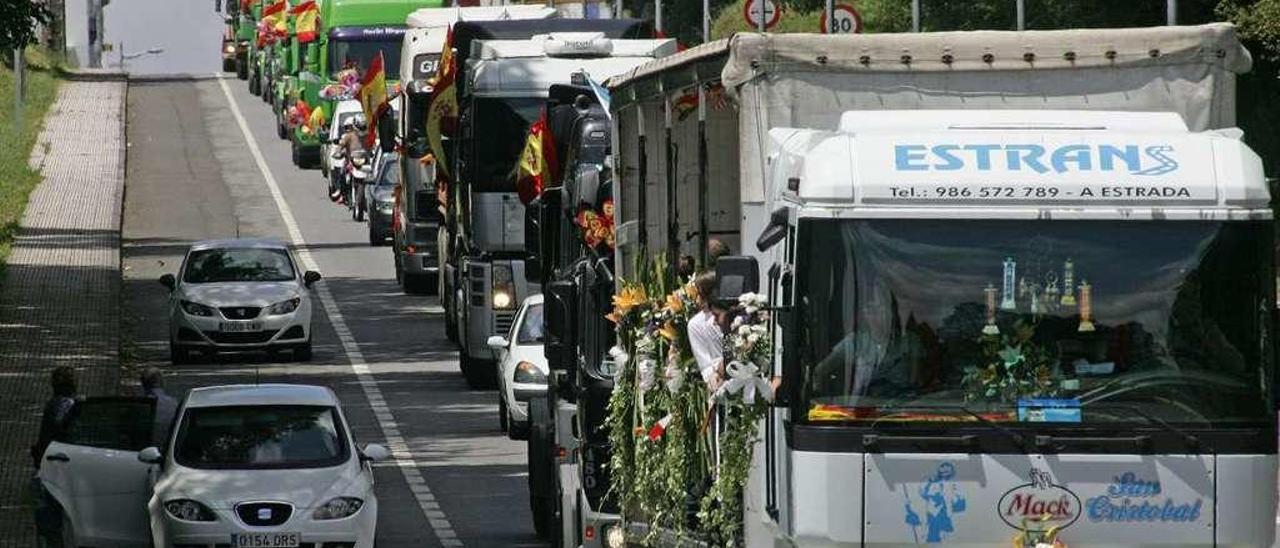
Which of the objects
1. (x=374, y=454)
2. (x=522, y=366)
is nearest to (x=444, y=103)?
(x=522, y=366)

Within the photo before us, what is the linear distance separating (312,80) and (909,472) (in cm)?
5251

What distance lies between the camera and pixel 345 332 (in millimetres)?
38844

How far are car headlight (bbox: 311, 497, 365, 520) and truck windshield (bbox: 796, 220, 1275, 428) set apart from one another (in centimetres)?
770

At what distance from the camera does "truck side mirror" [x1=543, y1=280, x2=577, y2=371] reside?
17141 millimetres

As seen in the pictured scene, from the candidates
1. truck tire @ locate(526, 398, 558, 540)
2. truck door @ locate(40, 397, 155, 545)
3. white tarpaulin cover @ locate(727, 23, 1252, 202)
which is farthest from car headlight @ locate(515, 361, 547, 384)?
white tarpaulin cover @ locate(727, 23, 1252, 202)

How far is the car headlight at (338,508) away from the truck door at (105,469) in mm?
1399

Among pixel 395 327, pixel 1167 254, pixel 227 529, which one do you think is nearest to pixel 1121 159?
pixel 1167 254

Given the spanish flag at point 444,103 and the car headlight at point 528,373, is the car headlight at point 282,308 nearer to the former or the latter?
the spanish flag at point 444,103

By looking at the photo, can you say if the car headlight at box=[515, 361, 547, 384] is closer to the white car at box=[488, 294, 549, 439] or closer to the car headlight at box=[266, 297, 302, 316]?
the white car at box=[488, 294, 549, 439]

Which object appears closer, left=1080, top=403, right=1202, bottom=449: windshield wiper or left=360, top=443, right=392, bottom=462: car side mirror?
left=1080, top=403, right=1202, bottom=449: windshield wiper

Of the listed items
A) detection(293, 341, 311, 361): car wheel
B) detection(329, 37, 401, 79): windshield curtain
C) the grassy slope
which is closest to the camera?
detection(293, 341, 311, 361): car wheel

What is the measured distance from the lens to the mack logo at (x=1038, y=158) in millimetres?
11883

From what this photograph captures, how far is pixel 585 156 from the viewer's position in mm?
20328

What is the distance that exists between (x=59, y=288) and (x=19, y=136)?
27.3 meters
